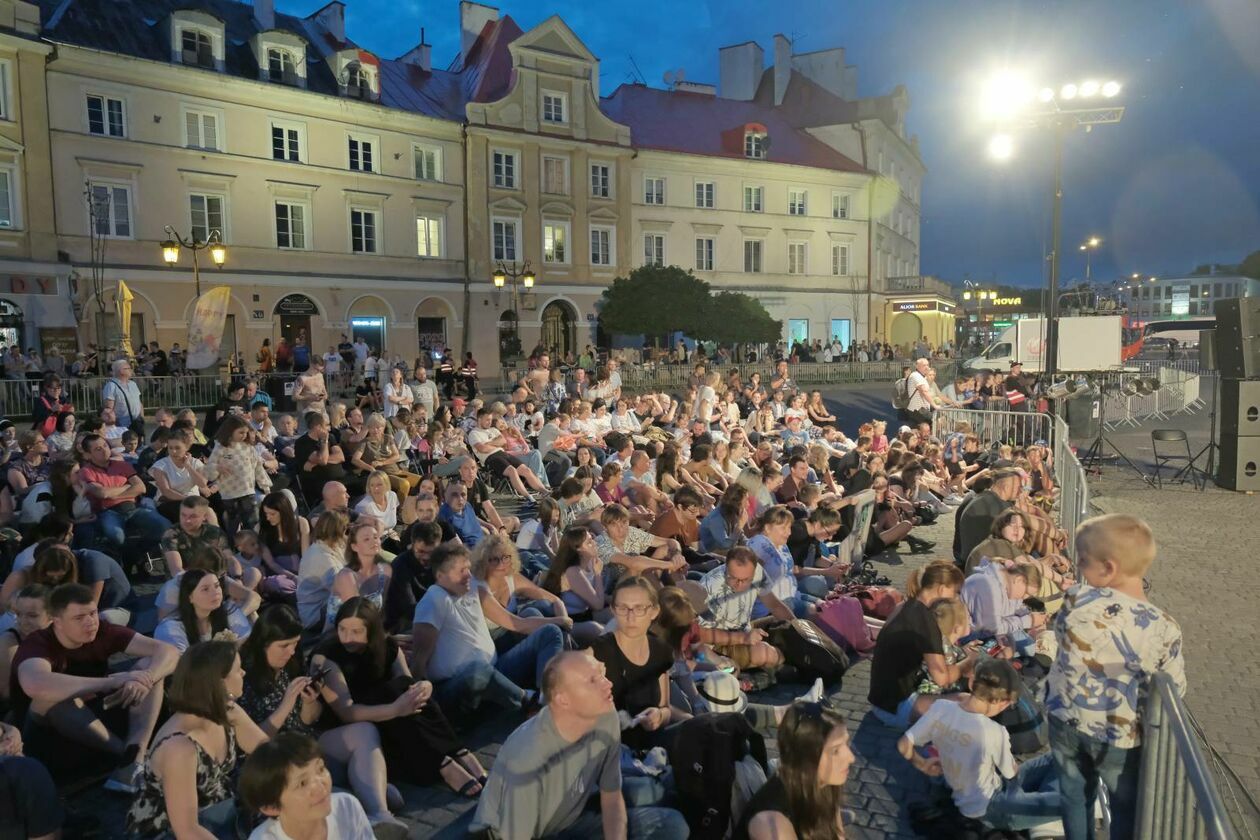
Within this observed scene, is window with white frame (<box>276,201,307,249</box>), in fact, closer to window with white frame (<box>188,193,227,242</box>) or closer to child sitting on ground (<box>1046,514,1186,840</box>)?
window with white frame (<box>188,193,227,242</box>)

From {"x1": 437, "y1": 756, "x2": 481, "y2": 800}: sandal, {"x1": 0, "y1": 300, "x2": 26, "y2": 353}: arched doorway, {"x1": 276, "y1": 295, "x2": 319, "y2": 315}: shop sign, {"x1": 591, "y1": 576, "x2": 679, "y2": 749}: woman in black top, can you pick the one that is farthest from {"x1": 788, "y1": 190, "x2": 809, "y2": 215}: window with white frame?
{"x1": 437, "y1": 756, "x2": 481, "y2": 800}: sandal

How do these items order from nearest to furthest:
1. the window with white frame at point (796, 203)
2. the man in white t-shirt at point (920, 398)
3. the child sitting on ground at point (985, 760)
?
1. the child sitting on ground at point (985, 760)
2. the man in white t-shirt at point (920, 398)
3. the window with white frame at point (796, 203)

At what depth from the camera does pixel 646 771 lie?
4.46 meters

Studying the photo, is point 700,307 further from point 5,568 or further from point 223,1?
point 5,568

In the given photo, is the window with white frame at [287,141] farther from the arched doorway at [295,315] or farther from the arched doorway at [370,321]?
the arched doorway at [370,321]

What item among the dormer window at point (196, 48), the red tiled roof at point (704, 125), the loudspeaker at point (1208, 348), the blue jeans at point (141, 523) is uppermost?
the red tiled roof at point (704, 125)

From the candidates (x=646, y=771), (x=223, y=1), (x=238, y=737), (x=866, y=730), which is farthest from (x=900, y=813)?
(x=223, y=1)

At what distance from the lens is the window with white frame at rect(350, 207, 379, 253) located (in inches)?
1336

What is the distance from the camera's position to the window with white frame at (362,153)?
3375cm

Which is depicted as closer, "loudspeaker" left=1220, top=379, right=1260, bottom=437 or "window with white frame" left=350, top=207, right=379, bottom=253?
"loudspeaker" left=1220, top=379, right=1260, bottom=437

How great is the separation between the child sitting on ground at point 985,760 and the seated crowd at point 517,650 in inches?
0.5

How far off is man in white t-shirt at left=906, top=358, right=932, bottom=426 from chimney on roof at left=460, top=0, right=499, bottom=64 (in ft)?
108

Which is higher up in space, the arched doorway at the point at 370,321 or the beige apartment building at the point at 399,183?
the beige apartment building at the point at 399,183

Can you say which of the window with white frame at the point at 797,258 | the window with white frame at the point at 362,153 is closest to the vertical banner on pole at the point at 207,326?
the window with white frame at the point at 362,153
